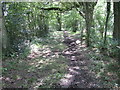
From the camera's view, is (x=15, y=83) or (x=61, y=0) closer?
(x=15, y=83)

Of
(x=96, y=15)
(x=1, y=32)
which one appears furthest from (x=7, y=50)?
(x=96, y=15)

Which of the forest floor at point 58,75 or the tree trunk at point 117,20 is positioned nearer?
the forest floor at point 58,75

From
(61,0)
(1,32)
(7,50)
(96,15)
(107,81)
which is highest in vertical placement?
(61,0)

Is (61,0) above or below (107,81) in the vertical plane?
above

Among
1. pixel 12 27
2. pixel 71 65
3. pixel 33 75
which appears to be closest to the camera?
pixel 33 75

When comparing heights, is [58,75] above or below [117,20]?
below

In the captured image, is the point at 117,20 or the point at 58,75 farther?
the point at 117,20

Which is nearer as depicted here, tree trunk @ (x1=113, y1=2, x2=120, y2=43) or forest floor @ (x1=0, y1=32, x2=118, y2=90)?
forest floor @ (x1=0, y1=32, x2=118, y2=90)

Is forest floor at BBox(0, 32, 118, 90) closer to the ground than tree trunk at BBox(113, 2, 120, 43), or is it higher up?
closer to the ground

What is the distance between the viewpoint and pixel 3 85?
3.54 metres

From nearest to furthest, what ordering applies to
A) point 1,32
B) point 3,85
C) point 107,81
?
point 3,85
point 107,81
point 1,32

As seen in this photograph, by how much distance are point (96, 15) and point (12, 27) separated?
837 cm

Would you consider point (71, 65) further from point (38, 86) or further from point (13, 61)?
point (13, 61)

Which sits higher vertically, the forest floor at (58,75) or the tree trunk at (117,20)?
the tree trunk at (117,20)
